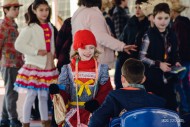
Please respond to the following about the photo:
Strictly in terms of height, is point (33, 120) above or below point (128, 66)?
below

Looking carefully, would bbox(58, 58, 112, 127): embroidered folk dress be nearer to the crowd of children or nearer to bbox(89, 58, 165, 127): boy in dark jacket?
the crowd of children

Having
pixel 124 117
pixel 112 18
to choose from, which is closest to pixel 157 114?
pixel 124 117

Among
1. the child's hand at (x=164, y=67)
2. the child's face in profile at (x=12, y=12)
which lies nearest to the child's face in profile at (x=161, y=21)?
the child's hand at (x=164, y=67)

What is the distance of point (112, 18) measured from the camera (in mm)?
9492

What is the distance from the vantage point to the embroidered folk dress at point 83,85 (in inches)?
192

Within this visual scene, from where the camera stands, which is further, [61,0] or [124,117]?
[61,0]

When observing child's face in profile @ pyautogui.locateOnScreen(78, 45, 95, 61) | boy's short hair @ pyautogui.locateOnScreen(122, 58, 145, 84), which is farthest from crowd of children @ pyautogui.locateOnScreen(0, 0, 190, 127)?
boy's short hair @ pyautogui.locateOnScreen(122, 58, 145, 84)

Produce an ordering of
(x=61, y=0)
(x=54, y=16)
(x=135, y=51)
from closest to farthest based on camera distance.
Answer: (x=135, y=51), (x=54, y=16), (x=61, y=0)

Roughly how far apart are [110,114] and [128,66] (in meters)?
0.39

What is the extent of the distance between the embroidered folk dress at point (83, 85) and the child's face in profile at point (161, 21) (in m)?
1.11

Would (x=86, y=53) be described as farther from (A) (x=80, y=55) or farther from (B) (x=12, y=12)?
(B) (x=12, y=12)

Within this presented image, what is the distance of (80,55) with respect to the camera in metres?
4.95

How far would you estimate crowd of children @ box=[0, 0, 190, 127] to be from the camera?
16.1ft

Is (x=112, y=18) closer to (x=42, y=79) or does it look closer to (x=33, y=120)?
(x=33, y=120)
